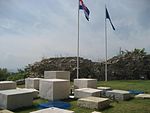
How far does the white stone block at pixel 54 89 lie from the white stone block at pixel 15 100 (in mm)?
1532

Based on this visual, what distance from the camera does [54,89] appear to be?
32.4ft

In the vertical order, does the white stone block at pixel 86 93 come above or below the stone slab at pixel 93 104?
above

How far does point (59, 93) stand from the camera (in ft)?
33.1

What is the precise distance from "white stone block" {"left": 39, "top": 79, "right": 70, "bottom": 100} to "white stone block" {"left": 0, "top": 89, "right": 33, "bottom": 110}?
153 cm

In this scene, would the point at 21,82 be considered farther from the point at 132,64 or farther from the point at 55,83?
the point at 132,64

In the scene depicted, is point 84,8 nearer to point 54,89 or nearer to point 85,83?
point 85,83

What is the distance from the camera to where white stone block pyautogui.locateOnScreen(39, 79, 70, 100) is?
32.4 feet

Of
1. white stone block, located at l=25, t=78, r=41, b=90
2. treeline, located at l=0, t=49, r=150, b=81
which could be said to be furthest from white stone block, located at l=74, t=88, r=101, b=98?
treeline, located at l=0, t=49, r=150, b=81

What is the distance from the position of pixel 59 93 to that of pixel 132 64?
14.4m

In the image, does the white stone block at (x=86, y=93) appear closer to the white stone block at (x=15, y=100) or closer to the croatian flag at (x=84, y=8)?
the white stone block at (x=15, y=100)

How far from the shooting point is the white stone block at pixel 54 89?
986 centimetres

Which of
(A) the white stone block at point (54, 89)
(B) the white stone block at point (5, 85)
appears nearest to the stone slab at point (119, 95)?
(A) the white stone block at point (54, 89)

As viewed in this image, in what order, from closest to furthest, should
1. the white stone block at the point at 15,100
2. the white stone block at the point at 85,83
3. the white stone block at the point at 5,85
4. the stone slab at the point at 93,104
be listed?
the stone slab at the point at 93,104 < the white stone block at the point at 15,100 < the white stone block at the point at 5,85 < the white stone block at the point at 85,83

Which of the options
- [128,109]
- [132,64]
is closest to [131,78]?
[132,64]
